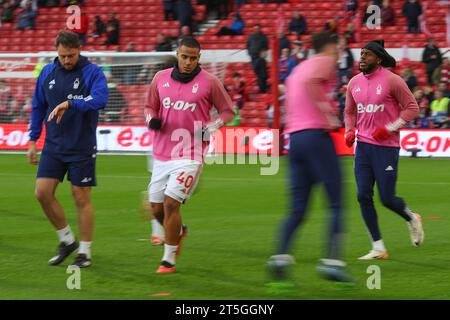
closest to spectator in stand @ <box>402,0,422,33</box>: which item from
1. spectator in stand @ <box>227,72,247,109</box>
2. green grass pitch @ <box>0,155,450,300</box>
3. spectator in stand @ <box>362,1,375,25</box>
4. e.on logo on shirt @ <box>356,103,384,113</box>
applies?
spectator in stand @ <box>362,1,375,25</box>

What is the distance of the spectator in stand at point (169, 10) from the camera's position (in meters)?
34.1

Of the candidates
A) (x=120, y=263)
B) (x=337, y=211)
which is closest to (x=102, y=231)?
(x=120, y=263)

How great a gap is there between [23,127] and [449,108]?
1078 centimetres

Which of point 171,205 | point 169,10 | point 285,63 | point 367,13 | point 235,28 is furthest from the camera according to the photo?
point 169,10

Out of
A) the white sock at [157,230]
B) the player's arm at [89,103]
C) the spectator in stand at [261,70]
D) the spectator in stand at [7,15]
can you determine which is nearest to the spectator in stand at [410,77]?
the spectator in stand at [261,70]

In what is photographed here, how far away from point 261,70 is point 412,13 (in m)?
5.09

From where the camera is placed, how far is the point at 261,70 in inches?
1123

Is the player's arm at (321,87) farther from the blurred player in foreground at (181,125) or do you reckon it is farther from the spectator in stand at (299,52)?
the spectator in stand at (299,52)

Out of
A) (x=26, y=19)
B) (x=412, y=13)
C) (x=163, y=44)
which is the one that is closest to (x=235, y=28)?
(x=163, y=44)

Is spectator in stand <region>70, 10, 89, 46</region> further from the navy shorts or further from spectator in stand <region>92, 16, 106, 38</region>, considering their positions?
the navy shorts

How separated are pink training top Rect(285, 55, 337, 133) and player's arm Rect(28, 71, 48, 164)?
107 inches

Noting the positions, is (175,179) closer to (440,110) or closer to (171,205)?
(171,205)

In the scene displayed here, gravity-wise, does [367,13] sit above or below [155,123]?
below

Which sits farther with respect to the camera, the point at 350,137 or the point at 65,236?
the point at 350,137
